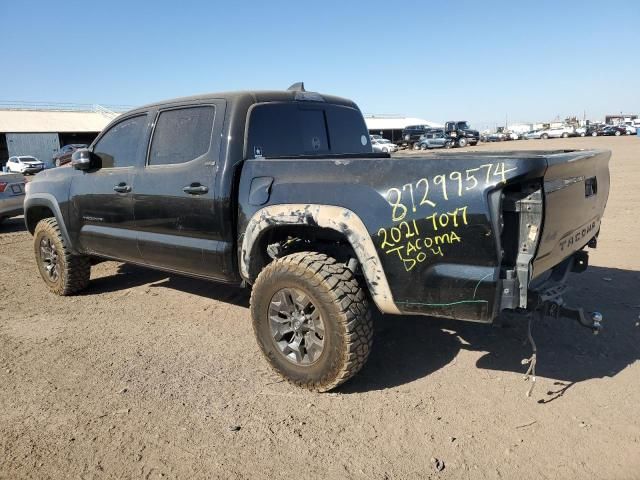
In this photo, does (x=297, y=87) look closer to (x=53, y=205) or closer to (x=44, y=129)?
(x=53, y=205)

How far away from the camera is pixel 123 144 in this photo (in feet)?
15.4

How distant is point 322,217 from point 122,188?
225 cm

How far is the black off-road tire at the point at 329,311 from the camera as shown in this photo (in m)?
3.04

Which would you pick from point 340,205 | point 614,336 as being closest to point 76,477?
point 340,205

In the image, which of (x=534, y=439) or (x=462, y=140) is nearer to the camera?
(x=534, y=439)

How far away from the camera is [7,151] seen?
4456cm

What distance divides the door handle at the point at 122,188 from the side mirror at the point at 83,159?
470 millimetres

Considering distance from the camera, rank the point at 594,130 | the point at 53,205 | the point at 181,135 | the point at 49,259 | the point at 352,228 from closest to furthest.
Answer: the point at 352,228, the point at 181,135, the point at 53,205, the point at 49,259, the point at 594,130

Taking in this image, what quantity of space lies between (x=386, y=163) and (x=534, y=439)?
1.70 meters

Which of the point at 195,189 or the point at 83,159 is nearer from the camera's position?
the point at 195,189

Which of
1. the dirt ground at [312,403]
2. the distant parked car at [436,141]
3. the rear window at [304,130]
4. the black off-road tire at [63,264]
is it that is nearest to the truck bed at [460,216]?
the dirt ground at [312,403]

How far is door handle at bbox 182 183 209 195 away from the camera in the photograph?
3749mm

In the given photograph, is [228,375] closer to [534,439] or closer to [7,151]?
[534,439]

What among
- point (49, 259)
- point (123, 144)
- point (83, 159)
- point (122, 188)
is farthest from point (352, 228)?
point (49, 259)
